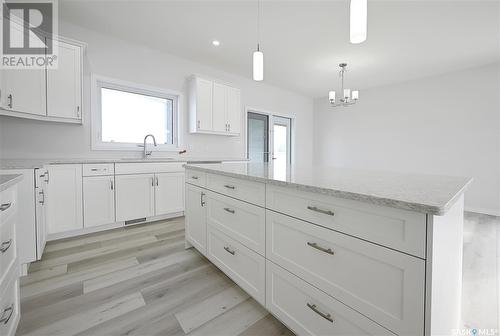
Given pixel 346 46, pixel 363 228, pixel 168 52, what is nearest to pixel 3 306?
pixel 363 228

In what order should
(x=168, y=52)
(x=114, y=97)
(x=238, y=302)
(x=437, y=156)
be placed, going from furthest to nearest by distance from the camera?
(x=437, y=156), (x=168, y=52), (x=114, y=97), (x=238, y=302)

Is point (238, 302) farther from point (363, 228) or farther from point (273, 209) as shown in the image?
point (363, 228)

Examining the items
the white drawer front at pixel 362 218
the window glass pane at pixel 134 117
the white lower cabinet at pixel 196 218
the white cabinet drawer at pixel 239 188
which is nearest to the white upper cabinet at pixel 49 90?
the window glass pane at pixel 134 117

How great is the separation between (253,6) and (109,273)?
2.93 m

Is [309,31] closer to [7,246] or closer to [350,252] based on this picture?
[350,252]

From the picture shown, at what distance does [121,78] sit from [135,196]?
5.62ft

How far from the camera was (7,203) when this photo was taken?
97 centimetres

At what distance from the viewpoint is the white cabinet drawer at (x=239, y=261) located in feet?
4.13

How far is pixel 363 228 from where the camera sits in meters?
0.79

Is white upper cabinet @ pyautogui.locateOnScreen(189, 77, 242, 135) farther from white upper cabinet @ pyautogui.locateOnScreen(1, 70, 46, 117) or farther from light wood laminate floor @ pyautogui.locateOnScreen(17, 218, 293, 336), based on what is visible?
light wood laminate floor @ pyautogui.locateOnScreen(17, 218, 293, 336)

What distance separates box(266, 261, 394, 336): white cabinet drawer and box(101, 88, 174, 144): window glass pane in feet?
9.84

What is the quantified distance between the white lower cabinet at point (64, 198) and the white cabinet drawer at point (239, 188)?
67.7 inches

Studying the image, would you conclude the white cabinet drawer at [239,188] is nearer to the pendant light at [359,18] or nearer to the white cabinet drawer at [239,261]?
the white cabinet drawer at [239,261]

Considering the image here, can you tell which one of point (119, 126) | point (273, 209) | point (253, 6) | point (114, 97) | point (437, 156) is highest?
point (253, 6)
